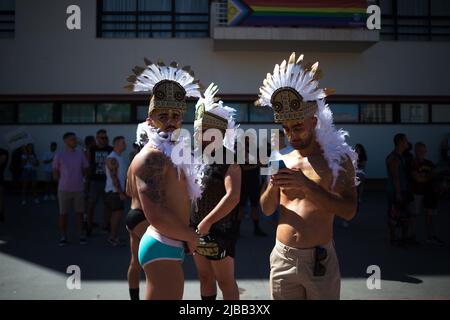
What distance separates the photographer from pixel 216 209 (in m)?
3.35

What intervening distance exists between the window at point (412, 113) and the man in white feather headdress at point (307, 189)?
13309mm

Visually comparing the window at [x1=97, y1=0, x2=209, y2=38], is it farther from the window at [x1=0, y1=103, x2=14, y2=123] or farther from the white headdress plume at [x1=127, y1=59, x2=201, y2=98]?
the white headdress plume at [x1=127, y1=59, x2=201, y2=98]

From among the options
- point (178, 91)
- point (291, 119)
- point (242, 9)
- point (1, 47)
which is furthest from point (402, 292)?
point (1, 47)

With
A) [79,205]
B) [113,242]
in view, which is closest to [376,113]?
[113,242]

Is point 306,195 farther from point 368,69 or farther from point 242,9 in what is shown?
point 368,69

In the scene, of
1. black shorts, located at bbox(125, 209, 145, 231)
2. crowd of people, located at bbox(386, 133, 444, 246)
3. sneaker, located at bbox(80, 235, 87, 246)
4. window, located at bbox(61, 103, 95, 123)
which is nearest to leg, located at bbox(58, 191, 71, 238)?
sneaker, located at bbox(80, 235, 87, 246)

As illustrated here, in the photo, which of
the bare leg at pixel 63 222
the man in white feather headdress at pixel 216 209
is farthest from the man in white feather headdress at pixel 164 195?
the bare leg at pixel 63 222

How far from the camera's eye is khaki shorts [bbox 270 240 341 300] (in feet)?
8.17

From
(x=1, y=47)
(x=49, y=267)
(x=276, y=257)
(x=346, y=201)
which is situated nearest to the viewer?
(x=346, y=201)

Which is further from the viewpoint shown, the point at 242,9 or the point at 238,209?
the point at 242,9

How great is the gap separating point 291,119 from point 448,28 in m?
15.5

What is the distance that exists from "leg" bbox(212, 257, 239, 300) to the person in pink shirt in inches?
161

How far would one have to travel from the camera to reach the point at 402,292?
4.66 metres

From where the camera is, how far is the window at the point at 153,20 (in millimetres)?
14492
